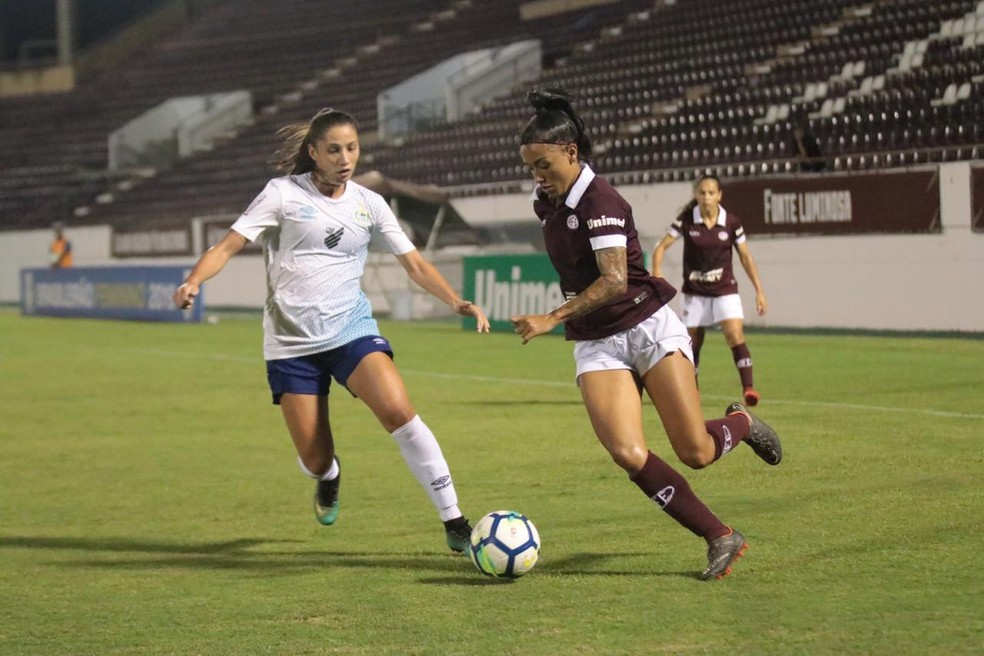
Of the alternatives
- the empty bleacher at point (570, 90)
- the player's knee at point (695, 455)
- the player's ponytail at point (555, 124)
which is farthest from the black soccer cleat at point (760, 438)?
the empty bleacher at point (570, 90)

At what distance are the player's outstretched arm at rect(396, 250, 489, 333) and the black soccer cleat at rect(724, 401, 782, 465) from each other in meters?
1.35

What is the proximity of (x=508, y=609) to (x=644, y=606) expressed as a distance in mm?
509

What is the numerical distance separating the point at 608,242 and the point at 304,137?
174 cm

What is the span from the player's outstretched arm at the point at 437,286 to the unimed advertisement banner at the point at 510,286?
1539cm

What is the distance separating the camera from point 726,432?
6.53m

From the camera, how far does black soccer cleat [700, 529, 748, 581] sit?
5727 millimetres

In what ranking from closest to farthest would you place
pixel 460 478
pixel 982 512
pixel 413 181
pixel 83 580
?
1. pixel 83 580
2. pixel 982 512
3. pixel 460 478
4. pixel 413 181

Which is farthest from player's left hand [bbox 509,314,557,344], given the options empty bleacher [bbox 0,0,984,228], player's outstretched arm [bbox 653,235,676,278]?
empty bleacher [bbox 0,0,984,228]

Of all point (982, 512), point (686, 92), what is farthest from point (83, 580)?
point (686, 92)

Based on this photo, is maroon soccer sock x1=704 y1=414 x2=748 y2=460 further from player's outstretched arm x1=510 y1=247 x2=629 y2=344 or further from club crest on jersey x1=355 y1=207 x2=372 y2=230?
club crest on jersey x1=355 y1=207 x2=372 y2=230

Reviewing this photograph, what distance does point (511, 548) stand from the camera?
5938 mm

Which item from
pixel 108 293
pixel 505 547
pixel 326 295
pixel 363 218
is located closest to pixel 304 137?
pixel 363 218

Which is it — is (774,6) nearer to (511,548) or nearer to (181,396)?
(181,396)

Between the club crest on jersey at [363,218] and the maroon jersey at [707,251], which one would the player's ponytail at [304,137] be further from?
the maroon jersey at [707,251]
